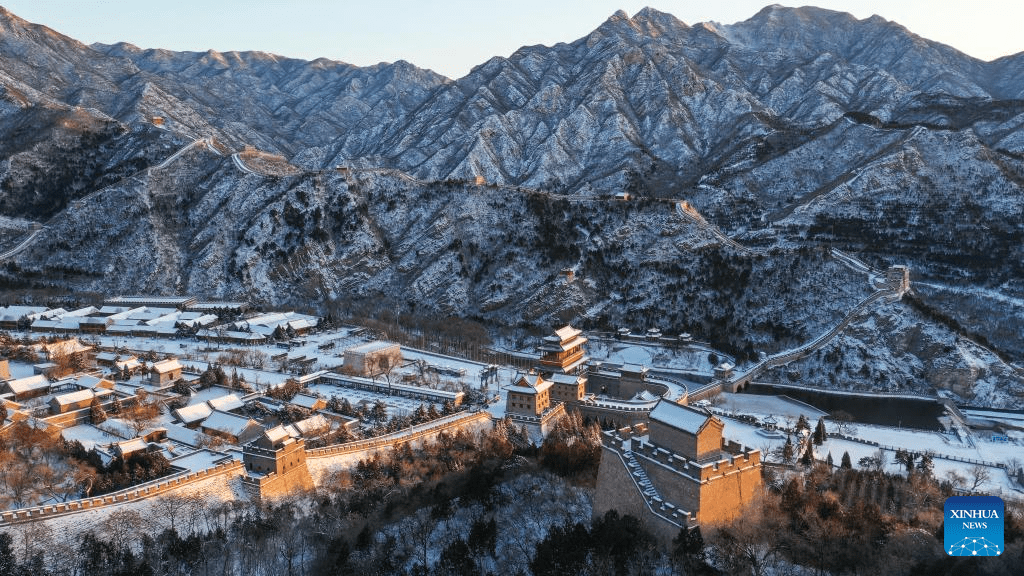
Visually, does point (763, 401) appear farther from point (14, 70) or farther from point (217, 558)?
point (14, 70)

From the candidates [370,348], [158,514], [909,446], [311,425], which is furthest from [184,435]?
[909,446]

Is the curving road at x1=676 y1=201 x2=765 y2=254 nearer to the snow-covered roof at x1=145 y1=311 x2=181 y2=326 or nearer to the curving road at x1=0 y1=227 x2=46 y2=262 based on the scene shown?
the snow-covered roof at x1=145 y1=311 x2=181 y2=326

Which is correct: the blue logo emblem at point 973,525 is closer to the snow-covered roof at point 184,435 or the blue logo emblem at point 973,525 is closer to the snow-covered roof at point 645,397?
the snow-covered roof at point 645,397

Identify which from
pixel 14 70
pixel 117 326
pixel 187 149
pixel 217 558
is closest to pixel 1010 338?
pixel 217 558

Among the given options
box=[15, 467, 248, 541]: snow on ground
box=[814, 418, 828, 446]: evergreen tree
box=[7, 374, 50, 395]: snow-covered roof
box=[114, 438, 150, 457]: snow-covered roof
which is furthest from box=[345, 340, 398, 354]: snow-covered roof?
box=[814, 418, 828, 446]: evergreen tree

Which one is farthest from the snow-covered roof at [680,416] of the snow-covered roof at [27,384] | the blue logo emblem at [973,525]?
the snow-covered roof at [27,384]

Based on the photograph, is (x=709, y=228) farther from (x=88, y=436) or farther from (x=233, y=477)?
(x=88, y=436)
